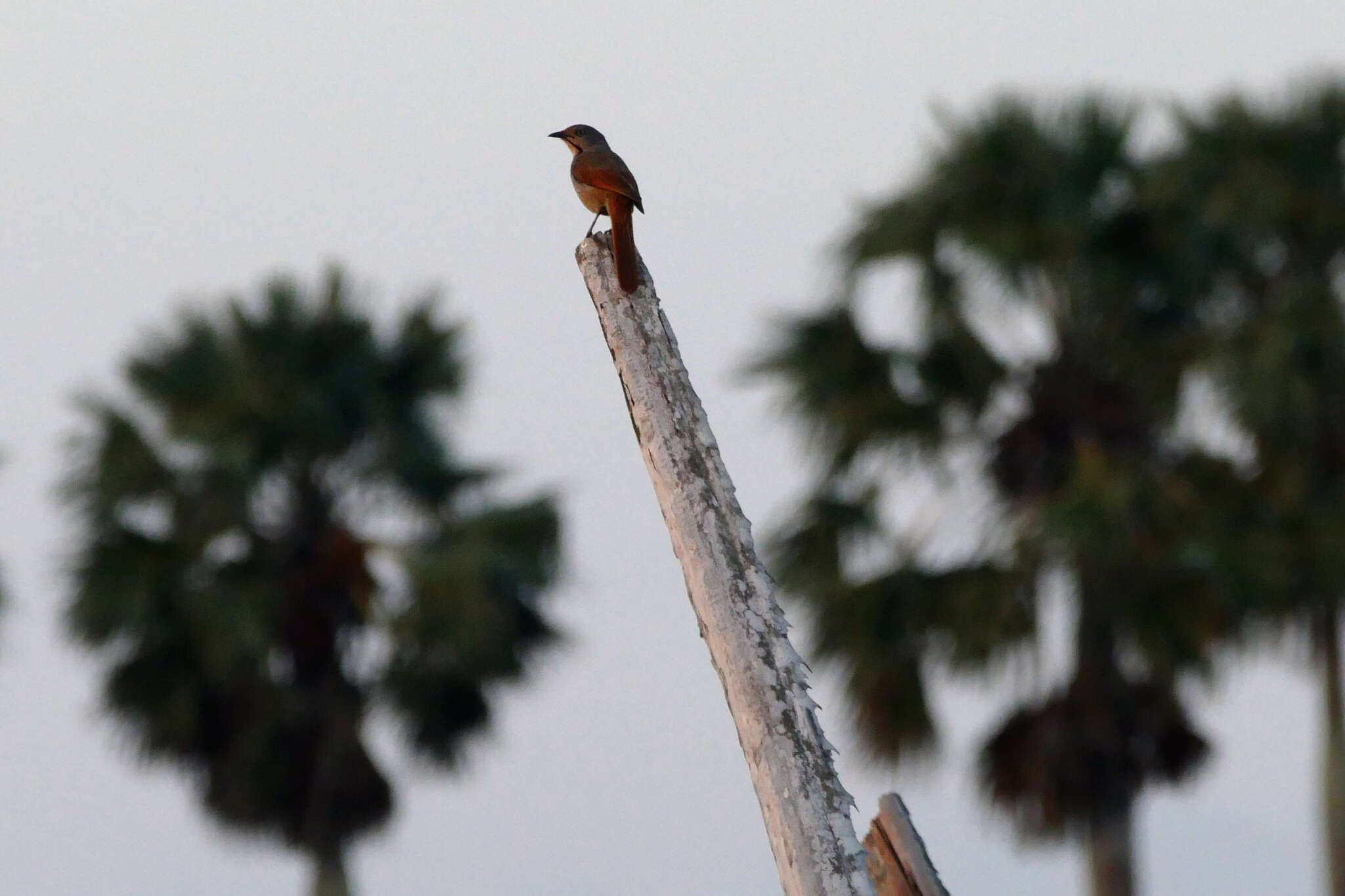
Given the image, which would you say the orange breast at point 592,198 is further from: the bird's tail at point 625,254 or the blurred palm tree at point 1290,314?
the blurred palm tree at point 1290,314

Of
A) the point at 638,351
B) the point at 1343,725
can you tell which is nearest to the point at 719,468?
the point at 638,351

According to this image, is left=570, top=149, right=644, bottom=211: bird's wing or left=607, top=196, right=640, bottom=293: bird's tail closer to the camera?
left=607, top=196, right=640, bottom=293: bird's tail

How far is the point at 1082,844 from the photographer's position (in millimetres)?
14789

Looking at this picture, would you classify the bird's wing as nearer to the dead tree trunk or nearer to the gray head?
the gray head

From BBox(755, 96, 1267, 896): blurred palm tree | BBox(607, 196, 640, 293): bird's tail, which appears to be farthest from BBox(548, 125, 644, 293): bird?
BBox(755, 96, 1267, 896): blurred palm tree

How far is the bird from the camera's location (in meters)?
2.74

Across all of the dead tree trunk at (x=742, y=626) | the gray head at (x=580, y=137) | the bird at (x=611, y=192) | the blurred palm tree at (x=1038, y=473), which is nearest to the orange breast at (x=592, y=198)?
the bird at (x=611, y=192)

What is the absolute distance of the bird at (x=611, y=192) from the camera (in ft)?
9.00

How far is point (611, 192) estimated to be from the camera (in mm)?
3166

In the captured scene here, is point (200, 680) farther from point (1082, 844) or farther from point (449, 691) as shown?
point (1082, 844)

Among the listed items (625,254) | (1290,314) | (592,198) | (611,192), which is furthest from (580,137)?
(1290,314)

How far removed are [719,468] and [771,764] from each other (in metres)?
0.39

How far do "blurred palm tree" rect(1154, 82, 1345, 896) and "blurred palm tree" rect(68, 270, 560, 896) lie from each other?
5.30 m

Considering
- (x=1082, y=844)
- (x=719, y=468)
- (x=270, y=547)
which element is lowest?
(x=719, y=468)
